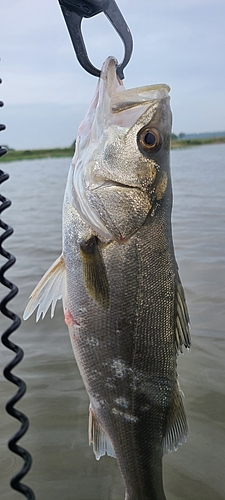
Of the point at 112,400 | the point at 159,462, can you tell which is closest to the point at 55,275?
the point at 112,400

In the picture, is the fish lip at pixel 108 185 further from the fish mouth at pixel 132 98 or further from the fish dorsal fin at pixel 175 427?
the fish dorsal fin at pixel 175 427

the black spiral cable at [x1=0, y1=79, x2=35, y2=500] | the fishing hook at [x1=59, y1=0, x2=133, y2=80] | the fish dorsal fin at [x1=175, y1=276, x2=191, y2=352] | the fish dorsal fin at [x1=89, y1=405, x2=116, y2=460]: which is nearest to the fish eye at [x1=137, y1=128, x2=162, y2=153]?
the fishing hook at [x1=59, y1=0, x2=133, y2=80]

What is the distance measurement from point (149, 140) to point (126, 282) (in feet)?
2.10

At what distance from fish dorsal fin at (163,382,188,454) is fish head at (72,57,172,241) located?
82 centimetres

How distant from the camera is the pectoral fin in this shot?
1.83m

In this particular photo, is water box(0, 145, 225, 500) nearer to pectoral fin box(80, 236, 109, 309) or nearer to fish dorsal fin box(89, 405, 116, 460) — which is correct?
fish dorsal fin box(89, 405, 116, 460)

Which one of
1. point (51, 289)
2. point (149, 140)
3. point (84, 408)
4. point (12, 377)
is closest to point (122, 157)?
point (149, 140)

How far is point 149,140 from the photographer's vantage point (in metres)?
1.97

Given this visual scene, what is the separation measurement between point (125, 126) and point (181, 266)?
199 inches

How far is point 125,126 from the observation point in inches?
78.1

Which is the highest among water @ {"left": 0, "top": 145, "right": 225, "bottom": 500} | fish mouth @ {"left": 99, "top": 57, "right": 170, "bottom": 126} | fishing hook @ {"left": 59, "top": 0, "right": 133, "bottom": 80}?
fishing hook @ {"left": 59, "top": 0, "right": 133, "bottom": 80}

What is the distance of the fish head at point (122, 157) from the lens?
193cm

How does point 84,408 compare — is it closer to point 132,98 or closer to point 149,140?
point 149,140

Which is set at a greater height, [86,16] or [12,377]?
[86,16]
